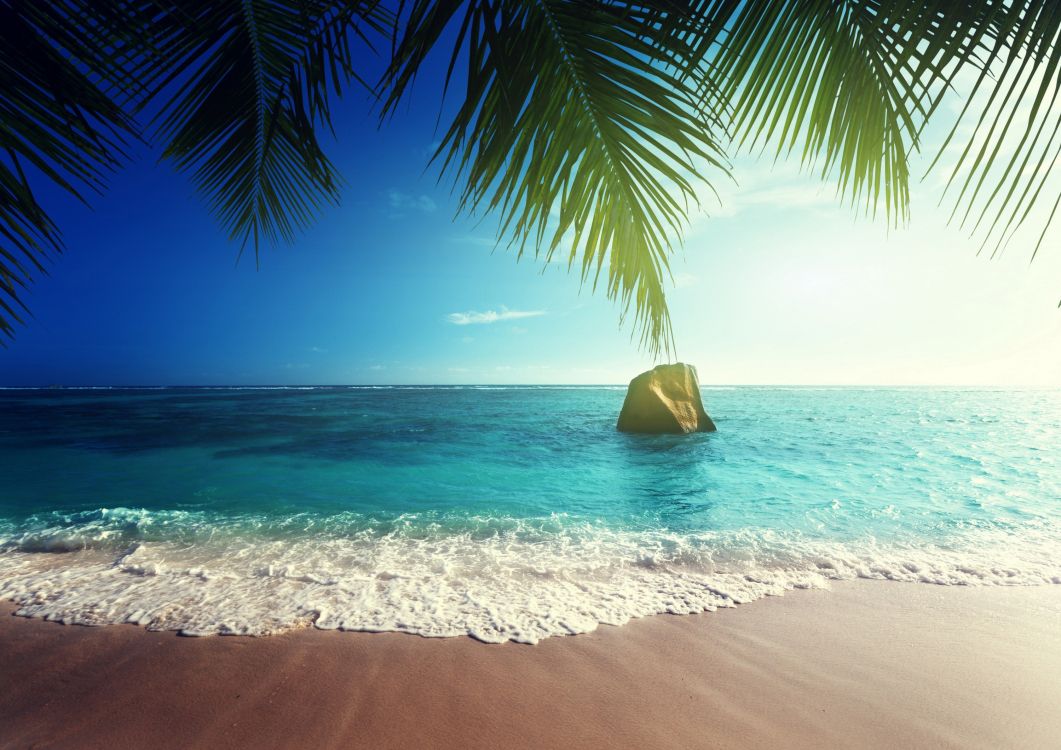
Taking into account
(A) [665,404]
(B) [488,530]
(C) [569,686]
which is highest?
(A) [665,404]

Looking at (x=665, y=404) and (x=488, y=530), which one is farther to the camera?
(x=665, y=404)

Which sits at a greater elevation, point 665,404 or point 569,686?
point 665,404

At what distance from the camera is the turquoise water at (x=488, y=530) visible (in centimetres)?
456

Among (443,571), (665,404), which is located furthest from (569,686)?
(665,404)

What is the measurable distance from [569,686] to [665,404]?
16132 mm

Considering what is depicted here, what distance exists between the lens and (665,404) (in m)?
18.4

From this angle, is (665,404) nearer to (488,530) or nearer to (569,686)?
(488,530)

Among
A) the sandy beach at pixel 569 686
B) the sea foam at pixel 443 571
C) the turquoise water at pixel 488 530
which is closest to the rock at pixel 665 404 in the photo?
the turquoise water at pixel 488 530

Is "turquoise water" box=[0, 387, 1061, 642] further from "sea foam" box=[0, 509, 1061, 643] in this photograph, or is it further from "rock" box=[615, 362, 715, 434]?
"rock" box=[615, 362, 715, 434]

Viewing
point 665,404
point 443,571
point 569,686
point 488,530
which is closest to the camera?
point 569,686

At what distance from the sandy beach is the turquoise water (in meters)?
0.36

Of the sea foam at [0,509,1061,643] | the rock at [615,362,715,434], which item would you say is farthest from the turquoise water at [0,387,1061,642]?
the rock at [615,362,715,434]

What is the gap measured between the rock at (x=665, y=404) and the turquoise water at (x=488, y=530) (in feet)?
11.0

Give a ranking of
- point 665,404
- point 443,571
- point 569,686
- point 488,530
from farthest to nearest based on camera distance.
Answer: point 665,404
point 488,530
point 443,571
point 569,686
